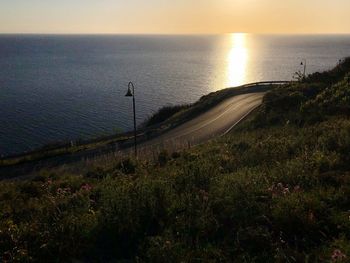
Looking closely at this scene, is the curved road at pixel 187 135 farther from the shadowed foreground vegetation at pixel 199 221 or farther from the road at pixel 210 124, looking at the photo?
the shadowed foreground vegetation at pixel 199 221

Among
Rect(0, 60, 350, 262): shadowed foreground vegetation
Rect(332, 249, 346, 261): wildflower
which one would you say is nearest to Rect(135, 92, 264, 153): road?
Rect(0, 60, 350, 262): shadowed foreground vegetation

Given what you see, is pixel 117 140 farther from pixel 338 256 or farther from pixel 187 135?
pixel 338 256

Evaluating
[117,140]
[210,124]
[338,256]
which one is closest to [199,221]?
[338,256]

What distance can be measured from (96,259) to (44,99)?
78999 millimetres

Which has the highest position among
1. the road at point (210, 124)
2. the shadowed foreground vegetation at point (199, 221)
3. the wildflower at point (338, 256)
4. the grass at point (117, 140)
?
the wildflower at point (338, 256)

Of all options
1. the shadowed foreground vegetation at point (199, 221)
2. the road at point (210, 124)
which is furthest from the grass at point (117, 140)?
the shadowed foreground vegetation at point (199, 221)

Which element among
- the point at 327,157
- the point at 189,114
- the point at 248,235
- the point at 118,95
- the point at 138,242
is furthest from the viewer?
the point at 118,95

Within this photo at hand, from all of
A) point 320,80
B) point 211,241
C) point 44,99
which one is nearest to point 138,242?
point 211,241

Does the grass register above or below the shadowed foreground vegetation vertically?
below

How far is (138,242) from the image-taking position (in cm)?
739

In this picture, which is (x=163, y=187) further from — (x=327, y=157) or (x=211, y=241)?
(x=327, y=157)

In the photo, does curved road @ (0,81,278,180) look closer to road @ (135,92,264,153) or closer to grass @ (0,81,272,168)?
road @ (135,92,264,153)

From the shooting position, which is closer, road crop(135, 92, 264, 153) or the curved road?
the curved road

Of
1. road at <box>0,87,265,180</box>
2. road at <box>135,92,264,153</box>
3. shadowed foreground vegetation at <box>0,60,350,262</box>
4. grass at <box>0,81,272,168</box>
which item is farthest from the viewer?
road at <box>135,92,264,153</box>
